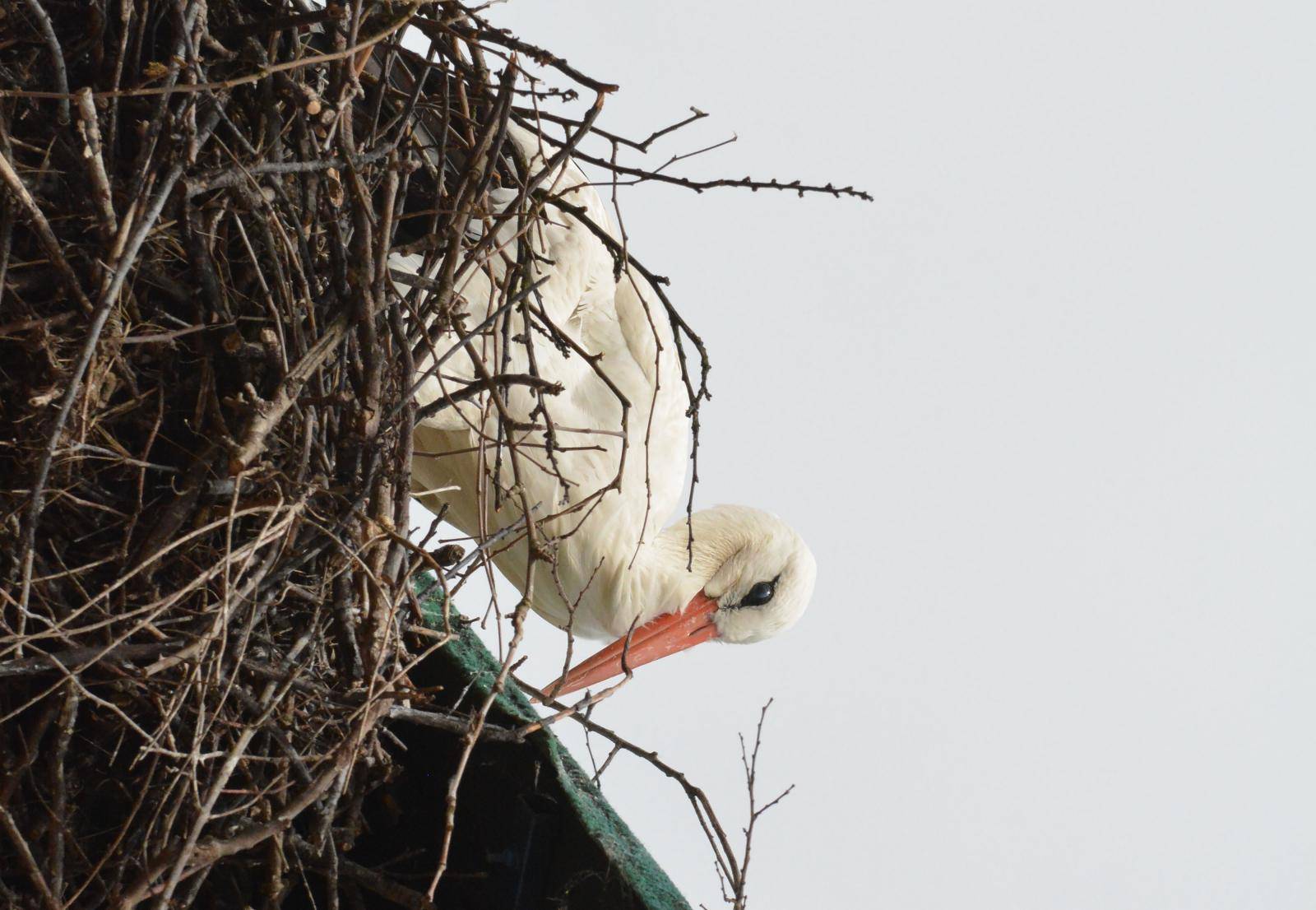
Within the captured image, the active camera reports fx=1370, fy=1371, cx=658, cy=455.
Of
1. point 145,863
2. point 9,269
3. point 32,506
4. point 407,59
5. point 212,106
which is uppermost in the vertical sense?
point 407,59

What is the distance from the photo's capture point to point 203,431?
2.87ft

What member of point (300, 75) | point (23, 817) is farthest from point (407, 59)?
point (23, 817)

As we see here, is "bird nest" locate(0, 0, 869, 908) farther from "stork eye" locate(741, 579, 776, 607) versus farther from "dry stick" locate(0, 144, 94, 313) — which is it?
"stork eye" locate(741, 579, 776, 607)

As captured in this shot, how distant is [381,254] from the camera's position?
0.83 m

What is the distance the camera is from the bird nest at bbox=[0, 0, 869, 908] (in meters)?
0.80

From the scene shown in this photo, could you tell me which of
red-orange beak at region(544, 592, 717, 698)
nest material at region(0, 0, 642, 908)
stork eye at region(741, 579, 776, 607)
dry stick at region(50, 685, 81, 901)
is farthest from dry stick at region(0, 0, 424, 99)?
stork eye at region(741, 579, 776, 607)

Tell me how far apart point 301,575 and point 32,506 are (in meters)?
0.20

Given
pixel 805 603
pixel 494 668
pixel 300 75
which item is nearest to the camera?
pixel 300 75

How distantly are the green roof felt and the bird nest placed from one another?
0.48 feet

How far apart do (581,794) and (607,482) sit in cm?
51

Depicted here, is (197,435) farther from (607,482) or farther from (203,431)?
(607,482)

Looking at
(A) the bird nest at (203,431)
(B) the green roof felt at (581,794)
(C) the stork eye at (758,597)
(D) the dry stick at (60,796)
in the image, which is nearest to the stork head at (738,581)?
(C) the stork eye at (758,597)

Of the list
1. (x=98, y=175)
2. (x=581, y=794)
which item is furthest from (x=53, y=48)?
(x=581, y=794)

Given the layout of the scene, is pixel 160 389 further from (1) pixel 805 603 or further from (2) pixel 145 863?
(1) pixel 805 603
